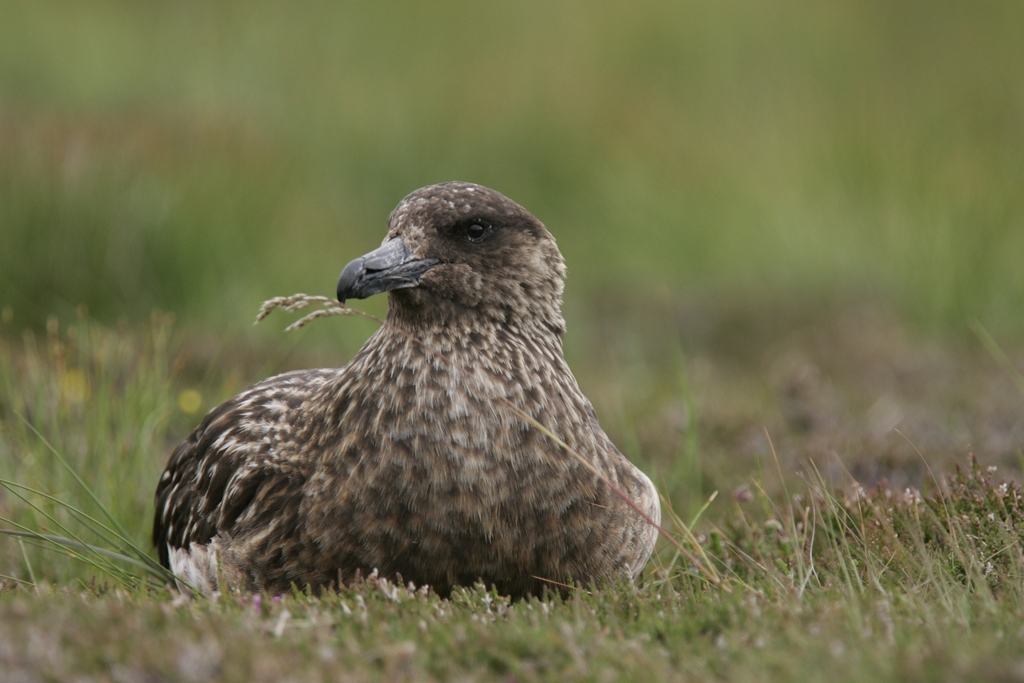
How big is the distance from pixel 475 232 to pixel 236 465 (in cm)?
104

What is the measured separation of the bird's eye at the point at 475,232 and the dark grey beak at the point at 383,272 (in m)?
0.16

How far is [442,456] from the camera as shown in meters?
3.07

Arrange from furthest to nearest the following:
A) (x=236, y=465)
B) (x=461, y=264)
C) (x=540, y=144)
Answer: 1. (x=540, y=144)
2. (x=236, y=465)
3. (x=461, y=264)

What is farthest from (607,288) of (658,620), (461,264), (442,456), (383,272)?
(658,620)

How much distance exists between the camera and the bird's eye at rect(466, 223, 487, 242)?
3.44 metres

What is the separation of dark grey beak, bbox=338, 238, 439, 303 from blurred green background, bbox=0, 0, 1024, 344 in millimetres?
3588

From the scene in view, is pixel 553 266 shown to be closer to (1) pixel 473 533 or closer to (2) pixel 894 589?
(1) pixel 473 533

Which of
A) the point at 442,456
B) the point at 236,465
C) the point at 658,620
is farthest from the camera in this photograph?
the point at 236,465

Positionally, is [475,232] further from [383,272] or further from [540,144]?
[540,144]

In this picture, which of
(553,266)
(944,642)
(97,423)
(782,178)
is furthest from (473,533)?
(782,178)

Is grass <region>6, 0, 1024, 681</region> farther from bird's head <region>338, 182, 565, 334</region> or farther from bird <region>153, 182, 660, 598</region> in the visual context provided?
bird's head <region>338, 182, 565, 334</region>

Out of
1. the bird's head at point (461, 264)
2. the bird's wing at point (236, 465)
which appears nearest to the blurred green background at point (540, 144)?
the bird's wing at point (236, 465)

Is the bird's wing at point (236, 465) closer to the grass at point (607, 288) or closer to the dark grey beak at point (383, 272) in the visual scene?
the grass at point (607, 288)

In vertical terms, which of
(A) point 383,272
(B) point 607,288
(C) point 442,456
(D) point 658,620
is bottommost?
(B) point 607,288
